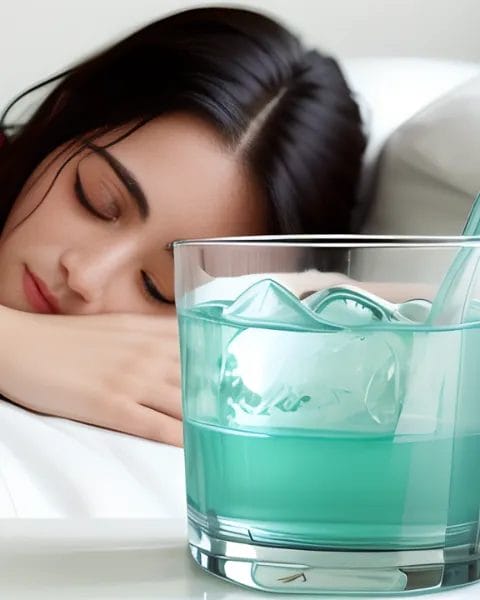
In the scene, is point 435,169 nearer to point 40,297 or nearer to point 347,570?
point 40,297

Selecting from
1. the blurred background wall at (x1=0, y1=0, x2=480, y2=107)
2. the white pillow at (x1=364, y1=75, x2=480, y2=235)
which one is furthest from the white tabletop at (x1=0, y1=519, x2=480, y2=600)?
the blurred background wall at (x1=0, y1=0, x2=480, y2=107)

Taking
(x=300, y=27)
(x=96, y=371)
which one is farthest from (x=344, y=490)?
(x=300, y=27)

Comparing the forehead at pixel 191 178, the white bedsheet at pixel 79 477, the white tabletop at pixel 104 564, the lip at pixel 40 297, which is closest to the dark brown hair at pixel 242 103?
the forehead at pixel 191 178

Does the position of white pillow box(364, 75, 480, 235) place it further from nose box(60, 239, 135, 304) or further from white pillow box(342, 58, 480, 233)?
nose box(60, 239, 135, 304)

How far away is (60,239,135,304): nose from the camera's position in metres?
0.90

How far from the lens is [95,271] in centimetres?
90

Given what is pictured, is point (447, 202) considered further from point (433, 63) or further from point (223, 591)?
point (223, 591)

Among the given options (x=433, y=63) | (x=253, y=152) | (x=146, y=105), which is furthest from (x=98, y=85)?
(x=433, y=63)

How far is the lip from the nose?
0.03 metres

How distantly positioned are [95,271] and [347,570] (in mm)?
659

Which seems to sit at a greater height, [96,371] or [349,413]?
[349,413]

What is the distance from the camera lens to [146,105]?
98 cm

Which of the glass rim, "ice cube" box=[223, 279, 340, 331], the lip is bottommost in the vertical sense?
the lip

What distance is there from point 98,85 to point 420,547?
0.83 meters
